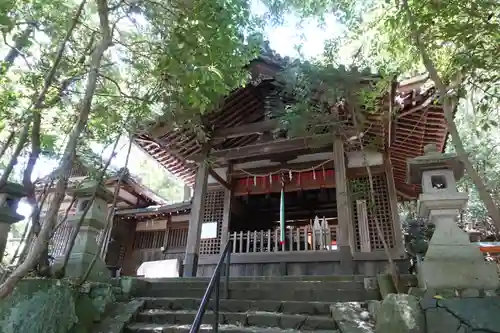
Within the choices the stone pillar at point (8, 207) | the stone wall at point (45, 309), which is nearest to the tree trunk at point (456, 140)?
the stone wall at point (45, 309)

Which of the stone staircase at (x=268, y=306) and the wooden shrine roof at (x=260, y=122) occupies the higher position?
the wooden shrine roof at (x=260, y=122)

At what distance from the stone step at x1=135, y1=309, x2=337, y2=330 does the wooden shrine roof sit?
3.85m

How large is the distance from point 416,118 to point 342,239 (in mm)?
3300

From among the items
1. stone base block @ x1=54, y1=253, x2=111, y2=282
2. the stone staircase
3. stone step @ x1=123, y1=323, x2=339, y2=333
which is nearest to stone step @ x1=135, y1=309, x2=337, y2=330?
the stone staircase

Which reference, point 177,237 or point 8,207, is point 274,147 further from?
point 177,237

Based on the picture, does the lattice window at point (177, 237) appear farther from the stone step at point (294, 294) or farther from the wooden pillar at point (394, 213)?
the wooden pillar at point (394, 213)

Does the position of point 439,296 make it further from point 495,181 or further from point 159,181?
point 159,181

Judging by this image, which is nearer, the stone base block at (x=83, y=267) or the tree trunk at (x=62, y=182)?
the tree trunk at (x=62, y=182)

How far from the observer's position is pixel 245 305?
15.5 ft

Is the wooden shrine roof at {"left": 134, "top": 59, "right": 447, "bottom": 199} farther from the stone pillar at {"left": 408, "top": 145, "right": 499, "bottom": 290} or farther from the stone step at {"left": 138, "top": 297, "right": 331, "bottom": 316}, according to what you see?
the stone step at {"left": 138, "top": 297, "right": 331, "bottom": 316}

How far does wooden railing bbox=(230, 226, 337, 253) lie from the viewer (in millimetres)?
8461

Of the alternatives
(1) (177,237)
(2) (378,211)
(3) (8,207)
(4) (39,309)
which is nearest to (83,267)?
(4) (39,309)

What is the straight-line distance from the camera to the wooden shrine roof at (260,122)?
271 inches

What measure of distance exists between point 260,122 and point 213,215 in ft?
11.1
